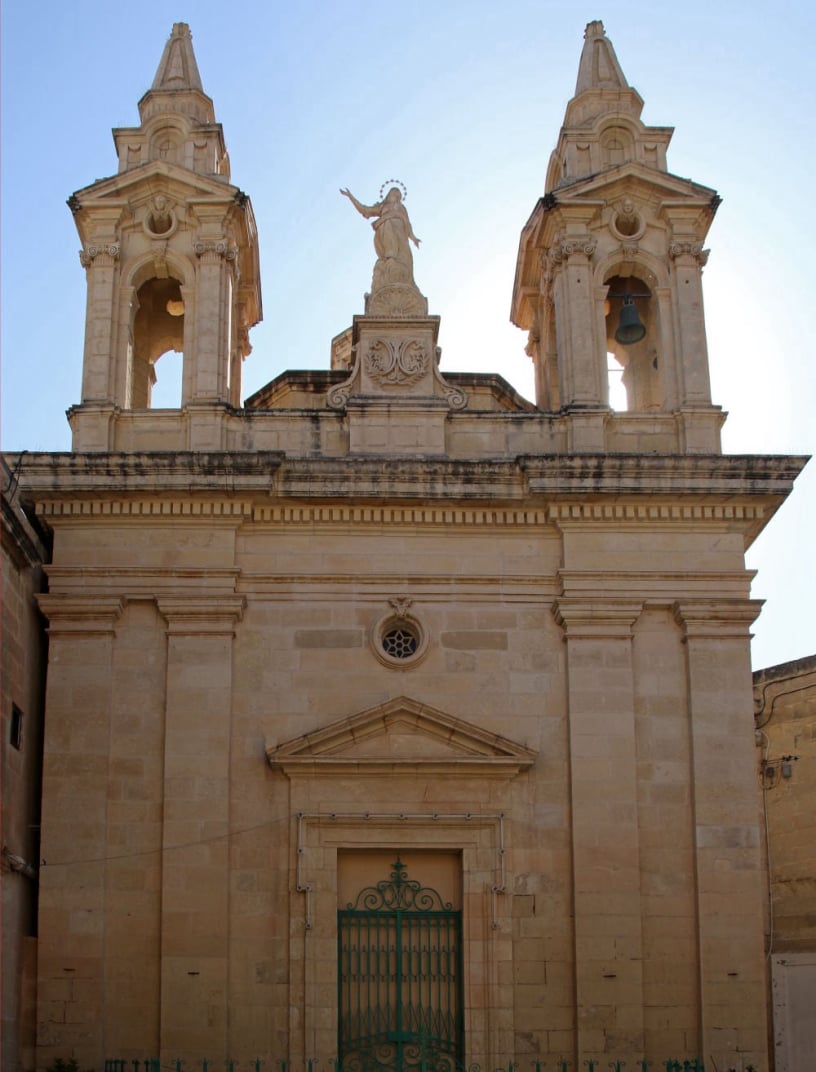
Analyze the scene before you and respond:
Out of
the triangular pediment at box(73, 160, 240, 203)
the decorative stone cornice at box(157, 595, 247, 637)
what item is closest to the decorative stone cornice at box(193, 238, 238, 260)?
the triangular pediment at box(73, 160, 240, 203)

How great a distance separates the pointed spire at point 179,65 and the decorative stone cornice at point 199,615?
6.68 meters

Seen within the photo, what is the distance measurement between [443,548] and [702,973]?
513 cm

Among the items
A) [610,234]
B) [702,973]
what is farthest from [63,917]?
[610,234]

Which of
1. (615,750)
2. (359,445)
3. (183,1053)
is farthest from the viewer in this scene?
(359,445)

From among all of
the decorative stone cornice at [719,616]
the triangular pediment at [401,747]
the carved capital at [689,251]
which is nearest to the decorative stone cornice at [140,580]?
the triangular pediment at [401,747]

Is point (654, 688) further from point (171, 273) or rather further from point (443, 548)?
point (171, 273)

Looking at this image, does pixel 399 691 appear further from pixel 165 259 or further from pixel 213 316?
pixel 165 259

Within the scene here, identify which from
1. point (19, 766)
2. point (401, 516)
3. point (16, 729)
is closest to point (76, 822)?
point (19, 766)

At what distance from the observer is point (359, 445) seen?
19.0 meters

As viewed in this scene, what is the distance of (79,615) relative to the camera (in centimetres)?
1811

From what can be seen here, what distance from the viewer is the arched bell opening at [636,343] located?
20.5 m

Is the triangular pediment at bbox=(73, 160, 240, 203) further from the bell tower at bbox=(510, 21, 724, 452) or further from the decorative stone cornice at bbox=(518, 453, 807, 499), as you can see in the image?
the decorative stone cornice at bbox=(518, 453, 807, 499)

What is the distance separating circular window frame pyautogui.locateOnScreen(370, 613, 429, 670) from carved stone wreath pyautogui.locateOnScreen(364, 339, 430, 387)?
9.14 ft

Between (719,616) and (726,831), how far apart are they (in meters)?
2.25
